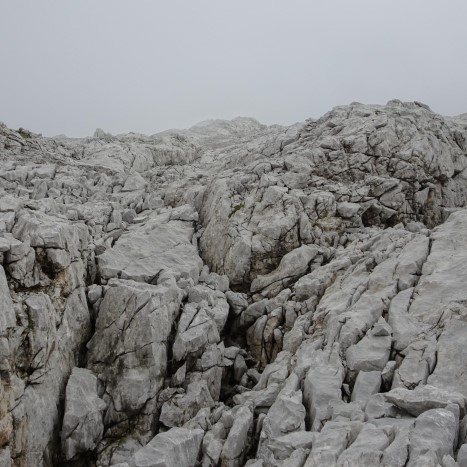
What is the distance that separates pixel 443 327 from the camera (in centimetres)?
2533

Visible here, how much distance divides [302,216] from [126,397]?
26.2 meters

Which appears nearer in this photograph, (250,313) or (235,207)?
(250,313)

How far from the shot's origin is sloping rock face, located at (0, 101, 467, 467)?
872 inches

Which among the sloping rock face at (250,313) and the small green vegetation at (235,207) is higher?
the small green vegetation at (235,207)

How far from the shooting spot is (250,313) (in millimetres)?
37469

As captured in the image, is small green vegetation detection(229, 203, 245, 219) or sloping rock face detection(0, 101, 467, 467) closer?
sloping rock face detection(0, 101, 467, 467)

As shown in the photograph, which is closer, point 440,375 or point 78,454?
point 440,375

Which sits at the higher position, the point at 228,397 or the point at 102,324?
the point at 102,324

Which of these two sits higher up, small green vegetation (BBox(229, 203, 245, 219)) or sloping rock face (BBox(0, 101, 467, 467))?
small green vegetation (BBox(229, 203, 245, 219))

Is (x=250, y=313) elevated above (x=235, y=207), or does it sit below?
below

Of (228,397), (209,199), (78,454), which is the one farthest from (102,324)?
(209,199)

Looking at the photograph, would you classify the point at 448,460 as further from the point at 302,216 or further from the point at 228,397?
the point at 302,216

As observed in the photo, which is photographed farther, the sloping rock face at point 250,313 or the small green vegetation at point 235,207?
the small green vegetation at point 235,207

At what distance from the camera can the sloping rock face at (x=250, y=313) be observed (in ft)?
72.7
